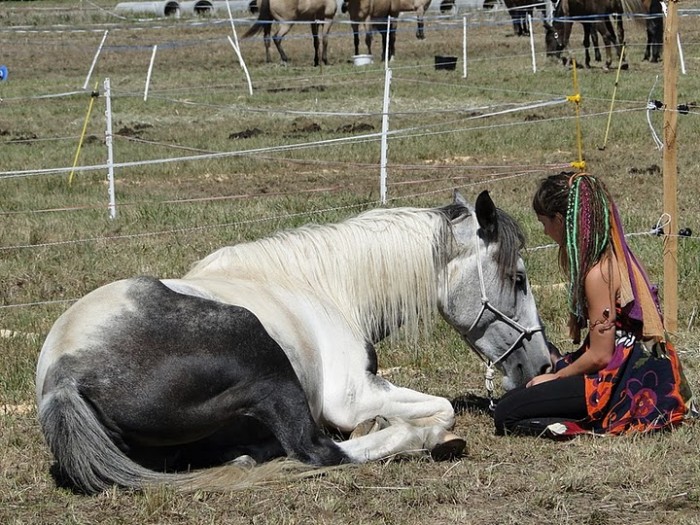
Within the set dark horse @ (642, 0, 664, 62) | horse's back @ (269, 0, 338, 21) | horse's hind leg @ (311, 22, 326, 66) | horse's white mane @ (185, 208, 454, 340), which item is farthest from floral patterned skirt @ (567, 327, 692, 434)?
horse's back @ (269, 0, 338, 21)

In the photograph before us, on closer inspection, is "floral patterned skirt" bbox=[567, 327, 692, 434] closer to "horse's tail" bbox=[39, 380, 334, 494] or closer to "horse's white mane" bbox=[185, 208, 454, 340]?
"horse's white mane" bbox=[185, 208, 454, 340]

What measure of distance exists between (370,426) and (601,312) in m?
1.06

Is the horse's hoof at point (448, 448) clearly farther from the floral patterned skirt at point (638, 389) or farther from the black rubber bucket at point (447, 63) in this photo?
the black rubber bucket at point (447, 63)

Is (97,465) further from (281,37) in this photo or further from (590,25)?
(281,37)

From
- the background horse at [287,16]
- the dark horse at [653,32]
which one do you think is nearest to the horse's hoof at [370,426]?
the dark horse at [653,32]

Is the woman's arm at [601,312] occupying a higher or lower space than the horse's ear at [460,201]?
lower

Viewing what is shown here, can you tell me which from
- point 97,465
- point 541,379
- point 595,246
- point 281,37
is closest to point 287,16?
point 281,37

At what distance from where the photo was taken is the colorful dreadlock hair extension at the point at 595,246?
169 inches

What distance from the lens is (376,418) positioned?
4.39m

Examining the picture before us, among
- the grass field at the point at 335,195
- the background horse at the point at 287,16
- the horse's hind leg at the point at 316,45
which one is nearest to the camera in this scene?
the grass field at the point at 335,195

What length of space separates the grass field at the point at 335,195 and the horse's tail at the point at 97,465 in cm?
6

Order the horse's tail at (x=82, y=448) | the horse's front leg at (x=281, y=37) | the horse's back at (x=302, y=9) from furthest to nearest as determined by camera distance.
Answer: the horse's back at (x=302, y=9)
the horse's front leg at (x=281, y=37)
the horse's tail at (x=82, y=448)

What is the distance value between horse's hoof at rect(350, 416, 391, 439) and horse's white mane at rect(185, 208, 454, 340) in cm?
38

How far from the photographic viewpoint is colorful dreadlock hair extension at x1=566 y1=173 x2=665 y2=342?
4.29 m
